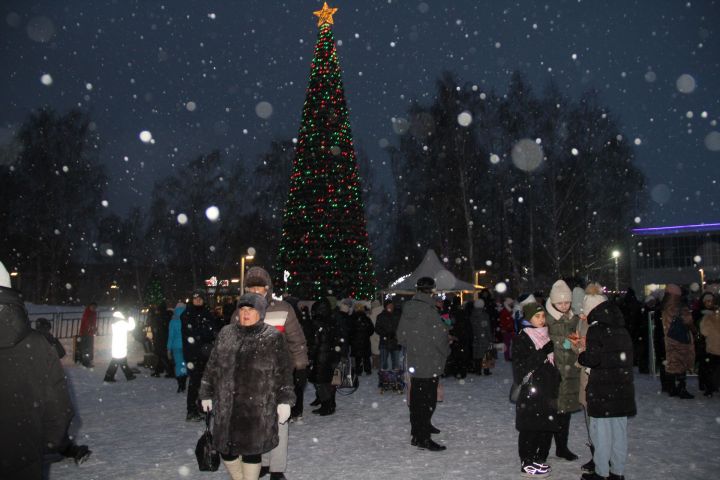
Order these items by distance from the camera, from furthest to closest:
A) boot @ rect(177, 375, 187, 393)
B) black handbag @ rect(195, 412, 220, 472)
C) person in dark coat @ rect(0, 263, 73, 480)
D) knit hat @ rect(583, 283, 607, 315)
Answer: boot @ rect(177, 375, 187, 393)
knit hat @ rect(583, 283, 607, 315)
black handbag @ rect(195, 412, 220, 472)
person in dark coat @ rect(0, 263, 73, 480)

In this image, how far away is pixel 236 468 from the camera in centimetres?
428

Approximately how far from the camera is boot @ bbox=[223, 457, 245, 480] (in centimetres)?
426

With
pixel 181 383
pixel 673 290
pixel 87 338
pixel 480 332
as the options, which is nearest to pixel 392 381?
pixel 480 332

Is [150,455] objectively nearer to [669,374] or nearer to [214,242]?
[669,374]

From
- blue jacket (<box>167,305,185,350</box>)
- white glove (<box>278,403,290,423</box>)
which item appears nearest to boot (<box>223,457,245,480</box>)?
white glove (<box>278,403,290,423</box>)

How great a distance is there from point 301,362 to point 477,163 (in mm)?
→ 23855

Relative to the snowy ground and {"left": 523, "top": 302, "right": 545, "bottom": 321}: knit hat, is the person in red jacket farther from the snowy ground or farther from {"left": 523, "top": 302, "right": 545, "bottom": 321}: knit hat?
{"left": 523, "top": 302, "right": 545, "bottom": 321}: knit hat

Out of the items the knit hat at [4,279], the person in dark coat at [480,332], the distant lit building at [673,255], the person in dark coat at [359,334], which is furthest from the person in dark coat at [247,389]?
the distant lit building at [673,255]

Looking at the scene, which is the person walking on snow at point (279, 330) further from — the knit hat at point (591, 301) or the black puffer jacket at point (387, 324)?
the black puffer jacket at point (387, 324)

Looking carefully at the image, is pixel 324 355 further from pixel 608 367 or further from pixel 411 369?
pixel 608 367

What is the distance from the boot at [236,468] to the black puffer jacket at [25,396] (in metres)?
1.68

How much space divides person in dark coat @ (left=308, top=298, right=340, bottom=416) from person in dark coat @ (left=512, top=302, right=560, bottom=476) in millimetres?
3941

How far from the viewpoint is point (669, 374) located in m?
10.1

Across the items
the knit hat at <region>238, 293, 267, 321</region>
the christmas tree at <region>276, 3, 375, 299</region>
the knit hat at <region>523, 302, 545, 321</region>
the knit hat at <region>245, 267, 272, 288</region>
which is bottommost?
the knit hat at <region>523, 302, 545, 321</region>
